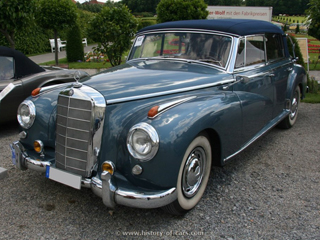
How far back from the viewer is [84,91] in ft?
8.55

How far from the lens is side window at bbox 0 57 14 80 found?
187 inches

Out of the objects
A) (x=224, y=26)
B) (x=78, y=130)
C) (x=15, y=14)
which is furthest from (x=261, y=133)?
(x=15, y=14)

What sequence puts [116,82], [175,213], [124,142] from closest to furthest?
[124,142] < [175,213] < [116,82]

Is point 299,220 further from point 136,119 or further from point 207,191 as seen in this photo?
point 136,119

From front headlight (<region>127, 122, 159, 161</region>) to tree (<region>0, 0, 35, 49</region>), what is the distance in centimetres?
651

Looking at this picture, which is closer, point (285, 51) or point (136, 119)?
point (136, 119)

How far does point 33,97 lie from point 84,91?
893 mm

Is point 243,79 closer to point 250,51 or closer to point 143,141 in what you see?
point 250,51

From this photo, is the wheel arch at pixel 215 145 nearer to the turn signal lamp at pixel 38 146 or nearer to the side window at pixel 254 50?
the side window at pixel 254 50

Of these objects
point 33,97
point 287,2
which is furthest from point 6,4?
point 287,2

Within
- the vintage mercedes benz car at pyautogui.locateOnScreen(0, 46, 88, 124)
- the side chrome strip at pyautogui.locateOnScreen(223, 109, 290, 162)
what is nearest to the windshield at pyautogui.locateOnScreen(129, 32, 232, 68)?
the side chrome strip at pyautogui.locateOnScreen(223, 109, 290, 162)

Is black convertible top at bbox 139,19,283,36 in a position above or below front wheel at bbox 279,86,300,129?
above

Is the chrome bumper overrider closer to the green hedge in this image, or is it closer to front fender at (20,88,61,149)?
front fender at (20,88,61,149)

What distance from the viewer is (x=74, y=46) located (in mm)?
14461
